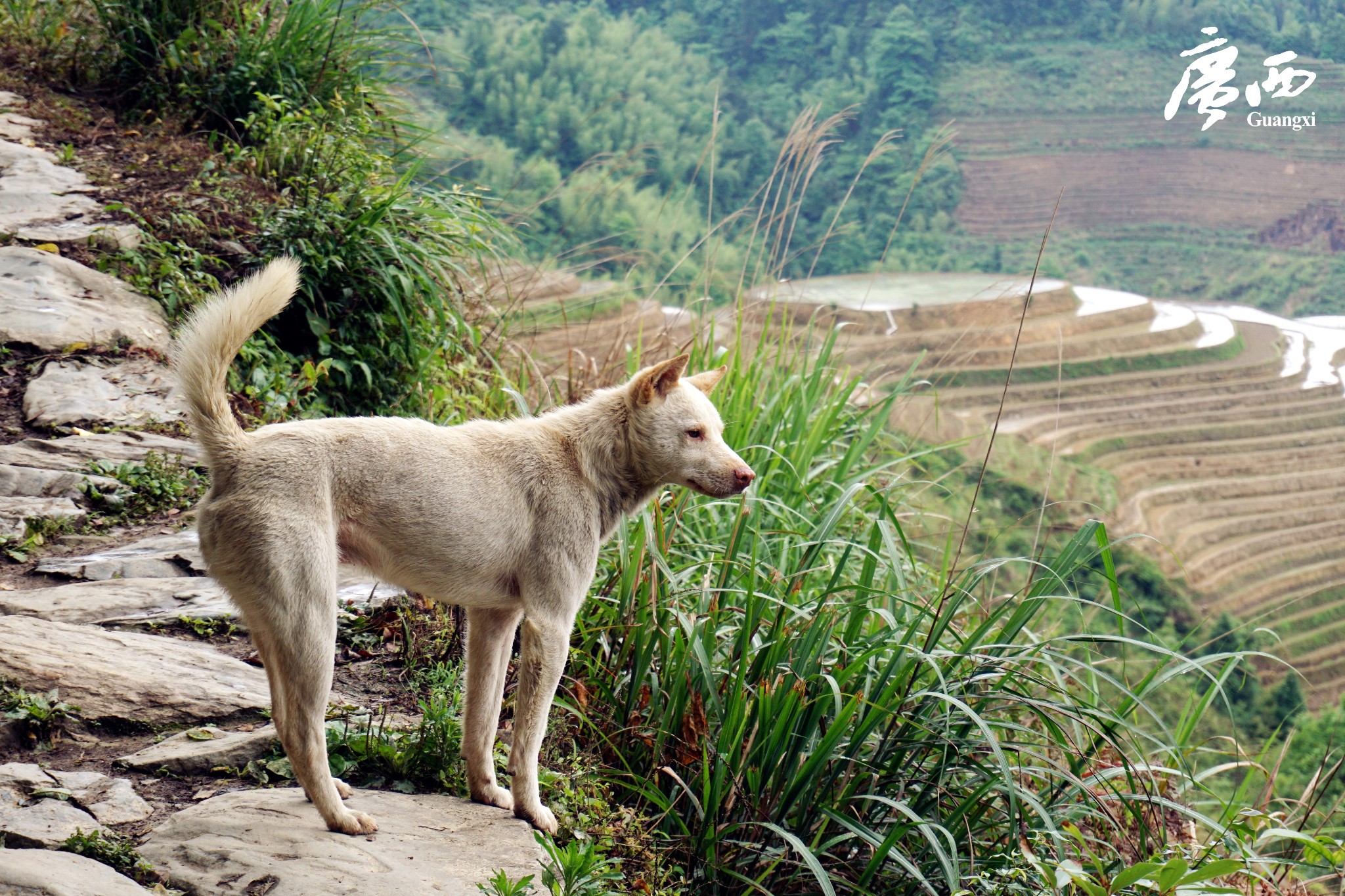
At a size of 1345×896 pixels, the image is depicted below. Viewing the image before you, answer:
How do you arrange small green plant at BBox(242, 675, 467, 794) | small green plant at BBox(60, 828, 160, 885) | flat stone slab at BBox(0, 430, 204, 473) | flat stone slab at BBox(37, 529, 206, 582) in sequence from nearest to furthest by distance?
1. small green plant at BBox(60, 828, 160, 885)
2. small green plant at BBox(242, 675, 467, 794)
3. flat stone slab at BBox(37, 529, 206, 582)
4. flat stone slab at BBox(0, 430, 204, 473)

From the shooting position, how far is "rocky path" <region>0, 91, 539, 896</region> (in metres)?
2.16

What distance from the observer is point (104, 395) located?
4359 millimetres

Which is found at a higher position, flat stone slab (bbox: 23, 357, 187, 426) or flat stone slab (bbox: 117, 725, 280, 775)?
flat stone slab (bbox: 23, 357, 187, 426)

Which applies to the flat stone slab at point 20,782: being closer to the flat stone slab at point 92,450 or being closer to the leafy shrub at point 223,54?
the flat stone slab at point 92,450

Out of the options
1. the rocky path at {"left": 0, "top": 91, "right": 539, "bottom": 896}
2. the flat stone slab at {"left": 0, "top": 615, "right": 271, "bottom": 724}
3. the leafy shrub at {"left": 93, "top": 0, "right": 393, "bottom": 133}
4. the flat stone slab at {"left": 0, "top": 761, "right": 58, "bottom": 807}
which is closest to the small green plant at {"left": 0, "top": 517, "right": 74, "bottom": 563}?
the rocky path at {"left": 0, "top": 91, "right": 539, "bottom": 896}

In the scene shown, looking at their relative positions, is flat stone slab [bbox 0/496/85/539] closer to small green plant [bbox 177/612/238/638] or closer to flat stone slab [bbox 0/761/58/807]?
small green plant [bbox 177/612/238/638]

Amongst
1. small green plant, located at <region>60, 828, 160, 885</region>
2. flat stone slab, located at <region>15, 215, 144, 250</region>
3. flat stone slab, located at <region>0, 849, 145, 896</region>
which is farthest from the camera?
flat stone slab, located at <region>15, 215, 144, 250</region>

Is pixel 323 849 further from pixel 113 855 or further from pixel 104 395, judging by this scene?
pixel 104 395

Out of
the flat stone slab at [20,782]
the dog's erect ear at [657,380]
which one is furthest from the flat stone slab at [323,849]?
the dog's erect ear at [657,380]

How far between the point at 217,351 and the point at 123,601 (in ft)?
5.01

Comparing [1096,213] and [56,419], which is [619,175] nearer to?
[1096,213]

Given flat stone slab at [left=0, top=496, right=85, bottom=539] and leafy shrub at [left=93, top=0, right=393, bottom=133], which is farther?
leafy shrub at [left=93, top=0, right=393, bottom=133]

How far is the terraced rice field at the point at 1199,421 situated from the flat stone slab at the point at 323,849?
11.7 metres

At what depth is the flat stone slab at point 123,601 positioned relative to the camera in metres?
3.11
